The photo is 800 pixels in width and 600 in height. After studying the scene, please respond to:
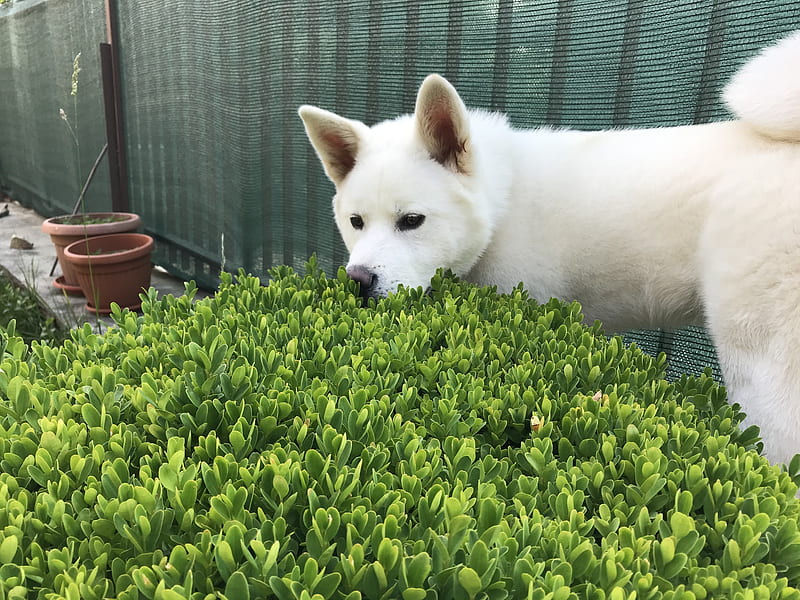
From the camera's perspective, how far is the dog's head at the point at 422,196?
8.09ft

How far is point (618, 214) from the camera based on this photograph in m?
2.35

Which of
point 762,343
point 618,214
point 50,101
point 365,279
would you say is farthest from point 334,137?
point 50,101

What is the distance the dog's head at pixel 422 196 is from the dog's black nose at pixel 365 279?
54mm

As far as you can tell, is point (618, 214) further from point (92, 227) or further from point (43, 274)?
point (43, 274)

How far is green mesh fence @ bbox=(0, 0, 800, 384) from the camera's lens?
2.83 meters

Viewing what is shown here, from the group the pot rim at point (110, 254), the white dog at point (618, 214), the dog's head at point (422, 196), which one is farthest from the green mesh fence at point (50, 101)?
the white dog at point (618, 214)

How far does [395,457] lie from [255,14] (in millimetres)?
4961

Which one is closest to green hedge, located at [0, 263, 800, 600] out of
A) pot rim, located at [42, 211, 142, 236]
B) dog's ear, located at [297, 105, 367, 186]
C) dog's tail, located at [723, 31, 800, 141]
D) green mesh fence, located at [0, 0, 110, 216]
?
dog's tail, located at [723, 31, 800, 141]

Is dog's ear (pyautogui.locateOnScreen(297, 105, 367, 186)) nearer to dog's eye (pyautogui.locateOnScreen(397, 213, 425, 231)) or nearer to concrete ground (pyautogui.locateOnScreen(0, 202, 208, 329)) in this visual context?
dog's eye (pyautogui.locateOnScreen(397, 213, 425, 231))

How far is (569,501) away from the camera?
97 cm

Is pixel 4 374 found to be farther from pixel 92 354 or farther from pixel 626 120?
pixel 626 120

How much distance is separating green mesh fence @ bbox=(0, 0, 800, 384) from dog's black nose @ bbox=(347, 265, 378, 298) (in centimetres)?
169

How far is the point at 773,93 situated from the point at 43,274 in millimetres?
7503

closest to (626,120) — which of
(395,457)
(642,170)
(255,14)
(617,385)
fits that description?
(642,170)
